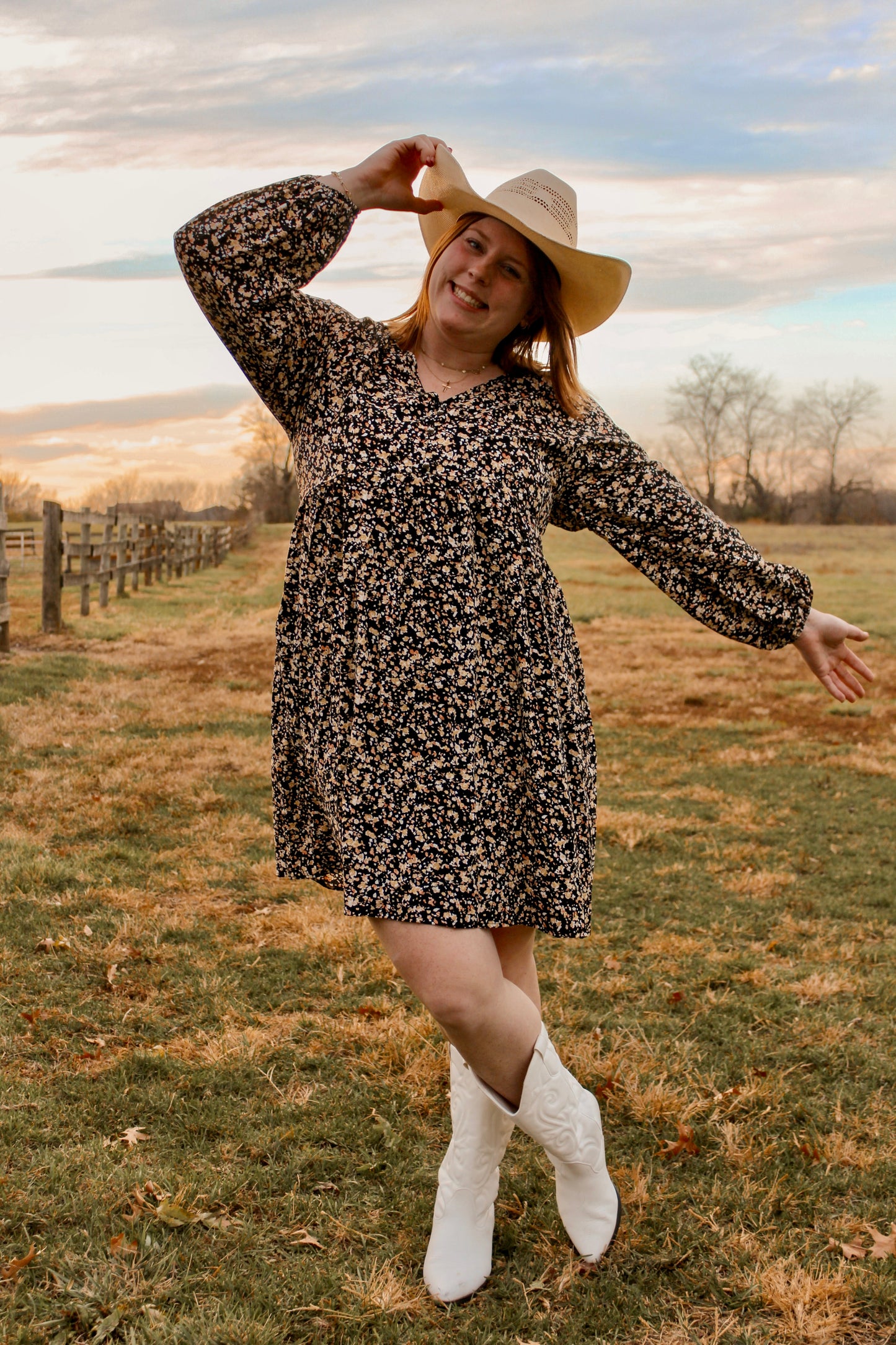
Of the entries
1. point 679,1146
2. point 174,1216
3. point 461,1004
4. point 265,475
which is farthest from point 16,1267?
point 265,475

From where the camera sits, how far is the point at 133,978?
3.88 m

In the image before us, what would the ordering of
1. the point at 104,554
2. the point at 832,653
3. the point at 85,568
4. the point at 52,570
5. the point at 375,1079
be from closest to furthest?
the point at 832,653
the point at 375,1079
the point at 52,570
the point at 85,568
the point at 104,554

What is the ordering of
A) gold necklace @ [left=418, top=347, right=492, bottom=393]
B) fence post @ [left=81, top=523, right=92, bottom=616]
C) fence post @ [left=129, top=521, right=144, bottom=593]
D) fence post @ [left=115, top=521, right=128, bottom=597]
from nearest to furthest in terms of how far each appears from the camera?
gold necklace @ [left=418, top=347, right=492, bottom=393]
fence post @ [left=81, top=523, right=92, bottom=616]
fence post @ [left=115, top=521, right=128, bottom=597]
fence post @ [left=129, top=521, right=144, bottom=593]

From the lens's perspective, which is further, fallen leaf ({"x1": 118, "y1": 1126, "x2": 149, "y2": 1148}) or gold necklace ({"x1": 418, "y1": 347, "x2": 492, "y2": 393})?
fallen leaf ({"x1": 118, "y1": 1126, "x2": 149, "y2": 1148})

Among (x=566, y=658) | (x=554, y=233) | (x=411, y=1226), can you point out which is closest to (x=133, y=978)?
(x=411, y=1226)

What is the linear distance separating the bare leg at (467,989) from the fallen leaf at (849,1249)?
0.95 m

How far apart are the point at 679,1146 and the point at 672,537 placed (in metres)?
1.61

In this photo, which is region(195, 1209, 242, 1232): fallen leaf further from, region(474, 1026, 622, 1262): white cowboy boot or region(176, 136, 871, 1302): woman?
region(474, 1026, 622, 1262): white cowboy boot

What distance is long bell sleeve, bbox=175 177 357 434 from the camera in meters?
2.36

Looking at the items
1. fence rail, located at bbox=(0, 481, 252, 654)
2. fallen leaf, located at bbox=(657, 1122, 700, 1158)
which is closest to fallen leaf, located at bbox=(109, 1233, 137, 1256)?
fallen leaf, located at bbox=(657, 1122, 700, 1158)

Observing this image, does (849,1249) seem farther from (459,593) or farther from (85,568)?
(85,568)

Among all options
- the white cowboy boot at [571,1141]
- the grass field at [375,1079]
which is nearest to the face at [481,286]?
the white cowboy boot at [571,1141]

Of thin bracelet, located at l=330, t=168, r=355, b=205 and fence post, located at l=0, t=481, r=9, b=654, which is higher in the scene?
thin bracelet, located at l=330, t=168, r=355, b=205

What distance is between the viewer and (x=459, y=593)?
7.20 ft
